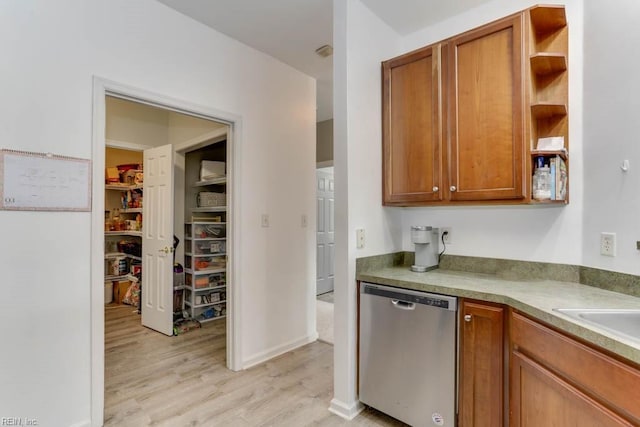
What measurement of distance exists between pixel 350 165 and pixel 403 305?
0.89 m

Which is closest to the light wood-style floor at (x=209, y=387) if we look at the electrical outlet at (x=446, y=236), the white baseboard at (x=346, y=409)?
the white baseboard at (x=346, y=409)

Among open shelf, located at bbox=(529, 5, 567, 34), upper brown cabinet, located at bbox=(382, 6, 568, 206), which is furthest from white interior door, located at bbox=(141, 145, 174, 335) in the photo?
open shelf, located at bbox=(529, 5, 567, 34)

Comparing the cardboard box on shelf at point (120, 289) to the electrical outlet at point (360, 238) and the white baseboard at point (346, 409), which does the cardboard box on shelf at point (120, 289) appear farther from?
the electrical outlet at point (360, 238)

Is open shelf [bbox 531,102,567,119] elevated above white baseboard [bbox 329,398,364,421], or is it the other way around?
open shelf [bbox 531,102,567,119]

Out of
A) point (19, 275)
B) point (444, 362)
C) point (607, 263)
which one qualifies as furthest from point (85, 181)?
point (607, 263)

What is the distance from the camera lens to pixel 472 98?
1942 millimetres

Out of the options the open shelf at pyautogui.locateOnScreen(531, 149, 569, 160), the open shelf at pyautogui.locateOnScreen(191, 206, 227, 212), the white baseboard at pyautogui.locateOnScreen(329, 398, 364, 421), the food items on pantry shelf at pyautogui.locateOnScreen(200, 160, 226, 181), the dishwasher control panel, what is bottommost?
the white baseboard at pyautogui.locateOnScreen(329, 398, 364, 421)

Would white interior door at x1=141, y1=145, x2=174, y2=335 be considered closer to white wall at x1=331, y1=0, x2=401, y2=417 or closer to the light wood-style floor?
the light wood-style floor

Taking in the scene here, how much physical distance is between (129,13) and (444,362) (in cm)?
277

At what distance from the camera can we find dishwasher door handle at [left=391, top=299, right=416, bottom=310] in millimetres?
1836

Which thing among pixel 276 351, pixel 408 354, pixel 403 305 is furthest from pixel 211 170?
pixel 408 354

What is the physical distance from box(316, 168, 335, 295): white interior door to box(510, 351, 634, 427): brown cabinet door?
3.89 m

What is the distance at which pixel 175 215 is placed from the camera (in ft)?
13.4

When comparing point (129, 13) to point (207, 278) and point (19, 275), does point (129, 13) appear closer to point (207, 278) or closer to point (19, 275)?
point (19, 275)
